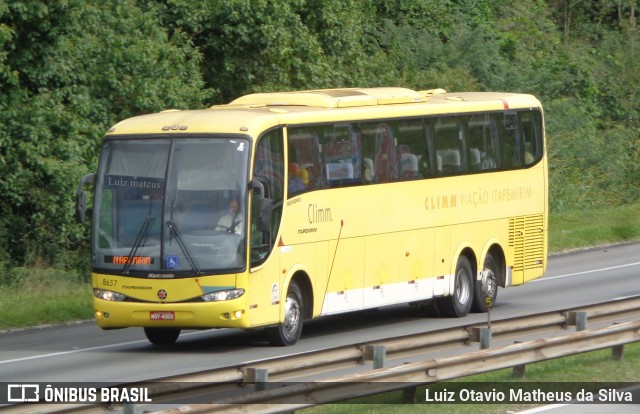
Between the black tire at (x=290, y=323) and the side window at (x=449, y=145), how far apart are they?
13.7 feet

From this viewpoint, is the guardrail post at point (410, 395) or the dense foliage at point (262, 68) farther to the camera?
the dense foliage at point (262, 68)

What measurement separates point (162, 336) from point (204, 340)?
81 cm

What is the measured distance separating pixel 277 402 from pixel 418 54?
32.8 meters

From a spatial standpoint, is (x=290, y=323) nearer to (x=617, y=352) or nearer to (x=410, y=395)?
(x=617, y=352)

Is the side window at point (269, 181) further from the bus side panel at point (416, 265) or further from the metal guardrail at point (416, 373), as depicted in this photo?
the metal guardrail at point (416, 373)

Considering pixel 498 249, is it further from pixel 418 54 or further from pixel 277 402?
pixel 418 54

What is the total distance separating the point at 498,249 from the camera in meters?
23.0

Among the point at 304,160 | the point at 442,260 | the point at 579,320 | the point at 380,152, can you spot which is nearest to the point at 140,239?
the point at 304,160

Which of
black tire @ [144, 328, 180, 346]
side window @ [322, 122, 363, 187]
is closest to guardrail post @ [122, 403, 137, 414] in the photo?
black tire @ [144, 328, 180, 346]

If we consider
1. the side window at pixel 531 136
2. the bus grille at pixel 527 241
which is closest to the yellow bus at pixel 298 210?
the bus grille at pixel 527 241

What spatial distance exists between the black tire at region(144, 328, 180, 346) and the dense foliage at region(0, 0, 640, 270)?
23.9 ft

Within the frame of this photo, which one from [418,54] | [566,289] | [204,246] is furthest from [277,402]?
[418,54]

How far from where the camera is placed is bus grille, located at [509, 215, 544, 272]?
76.5ft

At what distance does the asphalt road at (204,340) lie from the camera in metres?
16.0
